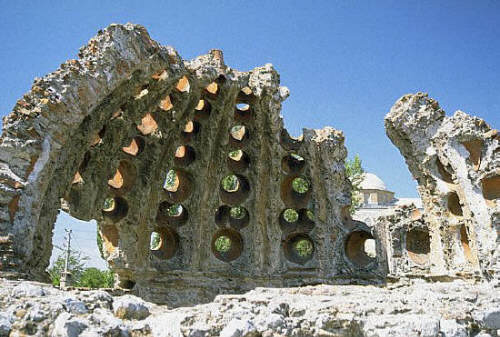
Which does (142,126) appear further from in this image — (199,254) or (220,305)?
(220,305)

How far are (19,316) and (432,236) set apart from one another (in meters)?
9.74

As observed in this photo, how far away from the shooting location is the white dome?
44469mm

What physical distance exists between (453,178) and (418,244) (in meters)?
2.58

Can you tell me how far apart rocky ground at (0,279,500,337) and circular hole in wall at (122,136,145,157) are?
6528mm

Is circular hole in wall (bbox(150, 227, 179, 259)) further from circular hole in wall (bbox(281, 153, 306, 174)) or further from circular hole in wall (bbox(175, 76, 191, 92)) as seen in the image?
A: circular hole in wall (bbox(175, 76, 191, 92))

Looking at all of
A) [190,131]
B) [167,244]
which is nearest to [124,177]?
[190,131]

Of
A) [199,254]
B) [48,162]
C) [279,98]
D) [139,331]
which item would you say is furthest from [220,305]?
[279,98]

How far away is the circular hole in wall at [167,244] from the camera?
45.2 ft

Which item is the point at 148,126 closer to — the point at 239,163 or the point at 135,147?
the point at 135,147

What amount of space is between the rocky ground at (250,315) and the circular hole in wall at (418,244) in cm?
577

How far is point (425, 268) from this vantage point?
40.9 feet

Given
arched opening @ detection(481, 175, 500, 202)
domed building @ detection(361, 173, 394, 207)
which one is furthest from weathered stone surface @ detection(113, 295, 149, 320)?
domed building @ detection(361, 173, 394, 207)

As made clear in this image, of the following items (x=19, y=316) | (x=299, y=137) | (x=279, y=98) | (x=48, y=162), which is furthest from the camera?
(x=299, y=137)

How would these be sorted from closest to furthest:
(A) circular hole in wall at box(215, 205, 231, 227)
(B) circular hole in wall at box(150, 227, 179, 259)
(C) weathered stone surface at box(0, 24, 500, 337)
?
(C) weathered stone surface at box(0, 24, 500, 337) → (B) circular hole in wall at box(150, 227, 179, 259) → (A) circular hole in wall at box(215, 205, 231, 227)
